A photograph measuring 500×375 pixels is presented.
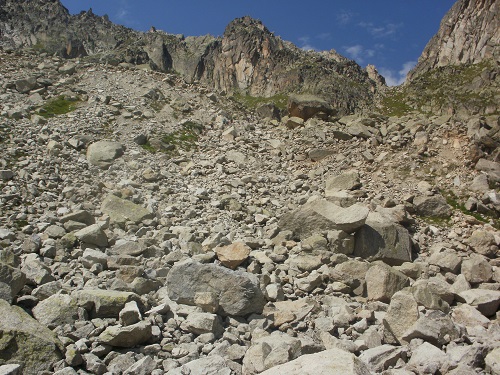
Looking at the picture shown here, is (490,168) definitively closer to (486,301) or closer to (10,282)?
(486,301)

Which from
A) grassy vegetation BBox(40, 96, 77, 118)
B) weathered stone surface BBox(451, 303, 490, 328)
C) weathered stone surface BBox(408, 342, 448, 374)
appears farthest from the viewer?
grassy vegetation BBox(40, 96, 77, 118)

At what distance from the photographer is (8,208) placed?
11953 millimetres

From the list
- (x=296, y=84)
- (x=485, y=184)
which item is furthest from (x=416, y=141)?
(x=296, y=84)

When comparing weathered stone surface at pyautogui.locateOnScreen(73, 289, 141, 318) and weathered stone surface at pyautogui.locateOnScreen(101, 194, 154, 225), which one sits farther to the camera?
weathered stone surface at pyautogui.locateOnScreen(101, 194, 154, 225)

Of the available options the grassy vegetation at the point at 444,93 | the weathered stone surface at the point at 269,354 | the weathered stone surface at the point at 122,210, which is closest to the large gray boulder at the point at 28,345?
the weathered stone surface at the point at 269,354

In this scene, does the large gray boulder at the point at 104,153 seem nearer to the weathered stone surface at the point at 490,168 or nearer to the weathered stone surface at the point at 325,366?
the weathered stone surface at the point at 325,366

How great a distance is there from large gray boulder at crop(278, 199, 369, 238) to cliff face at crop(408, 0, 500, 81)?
118532mm

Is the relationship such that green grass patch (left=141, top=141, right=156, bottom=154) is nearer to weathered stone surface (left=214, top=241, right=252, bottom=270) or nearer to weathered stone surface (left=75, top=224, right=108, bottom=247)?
weathered stone surface (left=75, top=224, right=108, bottom=247)

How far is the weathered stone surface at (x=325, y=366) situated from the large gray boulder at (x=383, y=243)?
643 cm

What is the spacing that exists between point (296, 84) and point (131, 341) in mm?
161297

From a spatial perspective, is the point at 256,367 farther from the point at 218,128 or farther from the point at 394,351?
the point at 218,128

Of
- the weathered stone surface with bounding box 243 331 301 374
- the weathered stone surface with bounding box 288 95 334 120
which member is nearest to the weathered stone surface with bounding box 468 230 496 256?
the weathered stone surface with bounding box 243 331 301 374

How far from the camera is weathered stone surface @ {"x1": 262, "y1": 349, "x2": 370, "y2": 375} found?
17.7 feet

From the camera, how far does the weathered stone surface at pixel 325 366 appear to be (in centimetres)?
541
